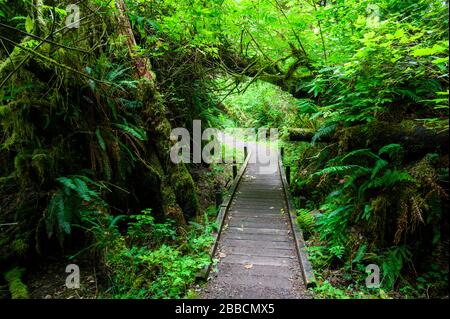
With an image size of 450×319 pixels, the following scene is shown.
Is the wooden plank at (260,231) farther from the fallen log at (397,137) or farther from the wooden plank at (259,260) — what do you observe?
the fallen log at (397,137)

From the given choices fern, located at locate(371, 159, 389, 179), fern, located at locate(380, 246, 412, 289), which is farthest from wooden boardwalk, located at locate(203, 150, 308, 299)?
fern, located at locate(371, 159, 389, 179)

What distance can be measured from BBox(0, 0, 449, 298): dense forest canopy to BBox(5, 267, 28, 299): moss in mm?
22

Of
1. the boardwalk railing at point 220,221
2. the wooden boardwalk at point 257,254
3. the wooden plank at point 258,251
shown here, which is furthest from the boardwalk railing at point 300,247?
the boardwalk railing at point 220,221

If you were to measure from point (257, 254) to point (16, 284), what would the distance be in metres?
4.17

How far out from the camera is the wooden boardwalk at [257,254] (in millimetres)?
4297

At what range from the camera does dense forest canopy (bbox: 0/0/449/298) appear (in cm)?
389

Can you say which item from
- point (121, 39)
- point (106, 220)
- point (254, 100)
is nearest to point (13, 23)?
point (121, 39)

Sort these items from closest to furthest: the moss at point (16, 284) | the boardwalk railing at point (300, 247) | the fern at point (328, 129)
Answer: the moss at point (16, 284)
the boardwalk railing at point (300, 247)
the fern at point (328, 129)

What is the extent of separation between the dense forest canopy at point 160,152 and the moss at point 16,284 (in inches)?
0.9

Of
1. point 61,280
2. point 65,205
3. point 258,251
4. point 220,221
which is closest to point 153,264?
point 61,280

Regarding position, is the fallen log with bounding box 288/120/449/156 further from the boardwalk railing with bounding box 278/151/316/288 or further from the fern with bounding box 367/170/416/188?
the boardwalk railing with bounding box 278/151/316/288

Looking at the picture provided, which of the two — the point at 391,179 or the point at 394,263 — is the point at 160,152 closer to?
the point at 391,179

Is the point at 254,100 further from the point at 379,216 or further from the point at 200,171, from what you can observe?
the point at 379,216

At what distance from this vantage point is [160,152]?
6711mm
